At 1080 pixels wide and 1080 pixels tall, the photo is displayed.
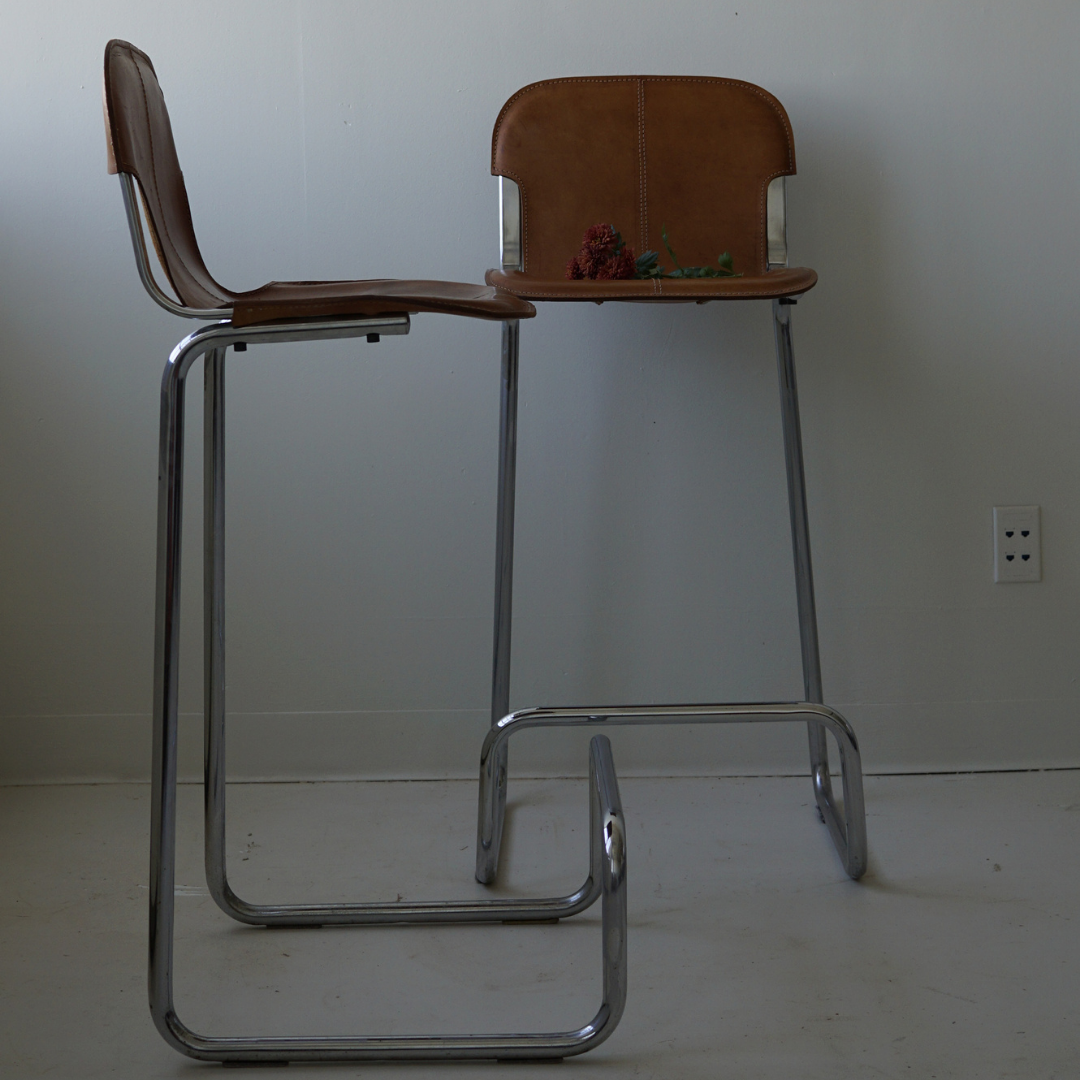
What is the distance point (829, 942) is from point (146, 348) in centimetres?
115

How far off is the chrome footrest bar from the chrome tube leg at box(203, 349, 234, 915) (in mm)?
281

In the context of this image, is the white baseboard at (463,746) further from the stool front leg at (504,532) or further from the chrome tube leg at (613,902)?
the chrome tube leg at (613,902)

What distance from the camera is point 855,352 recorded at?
1.52 meters

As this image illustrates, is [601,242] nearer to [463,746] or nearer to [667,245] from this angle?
[667,245]

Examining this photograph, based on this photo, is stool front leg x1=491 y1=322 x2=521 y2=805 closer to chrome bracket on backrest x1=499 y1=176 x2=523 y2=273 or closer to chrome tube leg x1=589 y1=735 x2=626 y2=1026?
chrome bracket on backrest x1=499 y1=176 x2=523 y2=273

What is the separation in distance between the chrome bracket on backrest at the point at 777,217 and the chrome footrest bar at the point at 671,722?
55 cm

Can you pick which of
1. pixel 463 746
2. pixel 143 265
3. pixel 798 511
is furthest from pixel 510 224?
pixel 463 746

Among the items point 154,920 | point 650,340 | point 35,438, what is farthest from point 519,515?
point 154,920

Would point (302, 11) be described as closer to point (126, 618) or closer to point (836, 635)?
point (126, 618)

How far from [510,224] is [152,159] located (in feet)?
1.77

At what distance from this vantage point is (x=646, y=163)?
1354 millimetres

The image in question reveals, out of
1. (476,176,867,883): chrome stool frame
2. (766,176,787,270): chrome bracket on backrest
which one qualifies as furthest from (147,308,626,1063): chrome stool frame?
(766,176,787,270): chrome bracket on backrest

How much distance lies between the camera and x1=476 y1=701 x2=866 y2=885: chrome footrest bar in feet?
3.76

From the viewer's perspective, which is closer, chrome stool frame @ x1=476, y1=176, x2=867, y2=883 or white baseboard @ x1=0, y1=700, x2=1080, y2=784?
chrome stool frame @ x1=476, y1=176, x2=867, y2=883
